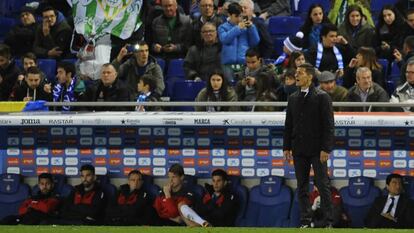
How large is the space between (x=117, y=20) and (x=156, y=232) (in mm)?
5949

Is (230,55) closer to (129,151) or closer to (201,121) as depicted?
(201,121)

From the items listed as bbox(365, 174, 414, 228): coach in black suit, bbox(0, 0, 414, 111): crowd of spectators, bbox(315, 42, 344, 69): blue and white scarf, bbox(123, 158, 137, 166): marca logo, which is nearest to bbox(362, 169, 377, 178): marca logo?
bbox(365, 174, 414, 228): coach in black suit

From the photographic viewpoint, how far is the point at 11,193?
61.2 ft

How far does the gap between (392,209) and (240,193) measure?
2.12 meters

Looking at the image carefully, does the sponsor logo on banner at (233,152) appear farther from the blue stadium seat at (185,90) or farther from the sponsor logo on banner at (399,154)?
the sponsor logo on banner at (399,154)

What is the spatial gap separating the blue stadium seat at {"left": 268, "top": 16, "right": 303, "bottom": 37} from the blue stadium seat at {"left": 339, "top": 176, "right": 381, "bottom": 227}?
13.6 feet

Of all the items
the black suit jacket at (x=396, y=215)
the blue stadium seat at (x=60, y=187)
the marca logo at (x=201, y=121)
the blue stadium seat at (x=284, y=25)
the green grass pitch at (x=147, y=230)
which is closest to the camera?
the green grass pitch at (x=147, y=230)

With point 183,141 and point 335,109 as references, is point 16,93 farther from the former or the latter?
point 335,109

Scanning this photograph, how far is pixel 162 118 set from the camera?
715 inches

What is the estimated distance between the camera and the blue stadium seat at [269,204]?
17.8 metres

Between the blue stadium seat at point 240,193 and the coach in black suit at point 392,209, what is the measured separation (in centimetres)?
168

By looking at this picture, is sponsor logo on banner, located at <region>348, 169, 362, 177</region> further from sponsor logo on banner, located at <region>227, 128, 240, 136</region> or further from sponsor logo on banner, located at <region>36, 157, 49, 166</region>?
sponsor logo on banner, located at <region>36, 157, 49, 166</region>

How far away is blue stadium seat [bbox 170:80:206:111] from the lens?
19672 mm

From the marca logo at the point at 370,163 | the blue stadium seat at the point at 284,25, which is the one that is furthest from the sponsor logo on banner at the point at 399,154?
the blue stadium seat at the point at 284,25
